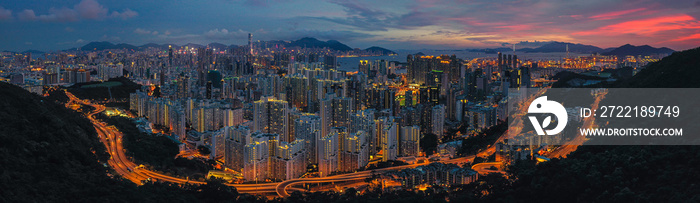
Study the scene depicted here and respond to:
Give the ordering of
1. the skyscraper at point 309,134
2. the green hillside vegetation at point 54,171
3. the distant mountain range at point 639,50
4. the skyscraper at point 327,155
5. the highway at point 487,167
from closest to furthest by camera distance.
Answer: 1. the green hillside vegetation at point 54,171
2. the highway at point 487,167
3. the skyscraper at point 327,155
4. the skyscraper at point 309,134
5. the distant mountain range at point 639,50

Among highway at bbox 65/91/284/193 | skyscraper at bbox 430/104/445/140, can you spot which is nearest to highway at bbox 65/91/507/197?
highway at bbox 65/91/284/193

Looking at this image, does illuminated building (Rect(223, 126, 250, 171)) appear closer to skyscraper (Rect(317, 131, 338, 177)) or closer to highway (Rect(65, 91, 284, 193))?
highway (Rect(65, 91, 284, 193))

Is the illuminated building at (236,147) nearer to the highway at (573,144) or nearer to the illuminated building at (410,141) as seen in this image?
the illuminated building at (410,141)

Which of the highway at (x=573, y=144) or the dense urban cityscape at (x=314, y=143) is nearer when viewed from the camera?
the dense urban cityscape at (x=314, y=143)

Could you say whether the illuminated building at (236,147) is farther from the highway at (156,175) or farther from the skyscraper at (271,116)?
the skyscraper at (271,116)

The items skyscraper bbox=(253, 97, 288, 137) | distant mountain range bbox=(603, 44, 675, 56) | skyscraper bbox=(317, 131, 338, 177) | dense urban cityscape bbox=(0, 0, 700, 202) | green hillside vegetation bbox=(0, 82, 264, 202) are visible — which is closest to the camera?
green hillside vegetation bbox=(0, 82, 264, 202)

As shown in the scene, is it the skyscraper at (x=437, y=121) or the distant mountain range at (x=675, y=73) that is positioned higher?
the distant mountain range at (x=675, y=73)

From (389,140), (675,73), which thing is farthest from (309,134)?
(675,73)

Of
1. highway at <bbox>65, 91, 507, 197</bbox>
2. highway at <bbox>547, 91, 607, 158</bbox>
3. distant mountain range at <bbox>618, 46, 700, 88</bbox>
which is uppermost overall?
distant mountain range at <bbox>618, 46, 700, 88</bbox>

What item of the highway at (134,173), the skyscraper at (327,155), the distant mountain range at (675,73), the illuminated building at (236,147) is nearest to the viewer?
the highway at (134,173)

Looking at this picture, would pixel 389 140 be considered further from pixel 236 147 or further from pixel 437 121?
pixel 236 147

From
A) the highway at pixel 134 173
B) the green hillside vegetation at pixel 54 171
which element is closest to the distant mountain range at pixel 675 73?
the highway at pixel 134 173

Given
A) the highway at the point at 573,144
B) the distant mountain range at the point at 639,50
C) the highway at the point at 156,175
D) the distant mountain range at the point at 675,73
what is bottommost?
the highway at the point at 156,175
